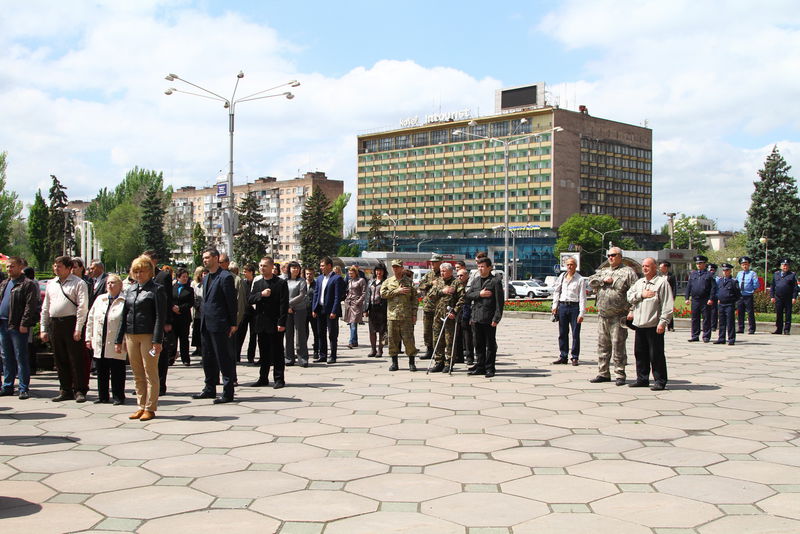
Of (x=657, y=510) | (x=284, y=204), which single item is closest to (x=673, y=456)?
(x=657, y=510)

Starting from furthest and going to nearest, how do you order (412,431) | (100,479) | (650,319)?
(650,319) < (412,431) < (100,479)

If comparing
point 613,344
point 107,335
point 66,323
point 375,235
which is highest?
point 375,235

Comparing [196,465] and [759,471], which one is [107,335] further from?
[759,471]

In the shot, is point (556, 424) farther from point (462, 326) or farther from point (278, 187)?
point (278, 187)

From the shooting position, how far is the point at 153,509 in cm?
483

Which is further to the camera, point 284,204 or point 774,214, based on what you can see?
point 284,204

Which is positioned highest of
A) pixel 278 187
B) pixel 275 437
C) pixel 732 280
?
pixel 278 187

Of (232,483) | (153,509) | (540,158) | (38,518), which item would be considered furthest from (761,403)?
(540,158)

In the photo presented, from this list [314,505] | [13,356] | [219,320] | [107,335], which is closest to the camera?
[314,505]

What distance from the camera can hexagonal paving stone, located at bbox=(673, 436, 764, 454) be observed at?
647 centimetres

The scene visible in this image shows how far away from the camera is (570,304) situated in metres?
13.0

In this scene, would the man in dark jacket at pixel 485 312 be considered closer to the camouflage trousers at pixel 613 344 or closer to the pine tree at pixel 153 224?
the camouflage trousers at pixel 613 344

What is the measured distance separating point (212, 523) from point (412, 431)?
302cm

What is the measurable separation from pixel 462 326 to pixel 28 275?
6.38m
